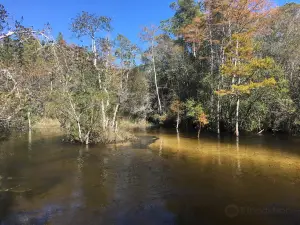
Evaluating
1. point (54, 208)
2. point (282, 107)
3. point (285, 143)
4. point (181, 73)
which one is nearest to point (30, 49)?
point (54, 208)

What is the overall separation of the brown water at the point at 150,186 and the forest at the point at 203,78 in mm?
2302

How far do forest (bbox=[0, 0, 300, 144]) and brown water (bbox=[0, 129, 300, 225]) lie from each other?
230cm

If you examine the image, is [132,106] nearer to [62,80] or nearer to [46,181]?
[62,80]

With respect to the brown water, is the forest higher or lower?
higher

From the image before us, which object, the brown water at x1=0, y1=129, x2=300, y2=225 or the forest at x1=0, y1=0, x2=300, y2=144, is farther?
the forest at x1=0, y1=0, x2=300, y2=144

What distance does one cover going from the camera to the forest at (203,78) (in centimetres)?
1803

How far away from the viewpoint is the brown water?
7.03 metres

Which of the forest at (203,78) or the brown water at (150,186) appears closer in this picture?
the brown water at (150,186)

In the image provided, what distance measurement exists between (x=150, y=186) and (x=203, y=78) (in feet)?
61.1

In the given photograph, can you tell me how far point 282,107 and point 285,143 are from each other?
4935mm

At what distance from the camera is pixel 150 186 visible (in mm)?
9562

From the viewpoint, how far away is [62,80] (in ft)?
55.8

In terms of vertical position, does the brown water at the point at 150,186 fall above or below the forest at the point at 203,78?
below

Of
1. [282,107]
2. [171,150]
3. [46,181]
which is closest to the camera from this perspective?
[46,181]
